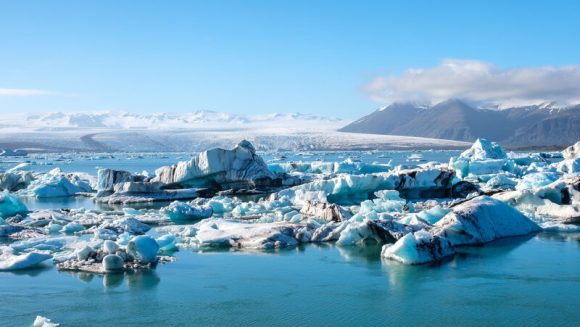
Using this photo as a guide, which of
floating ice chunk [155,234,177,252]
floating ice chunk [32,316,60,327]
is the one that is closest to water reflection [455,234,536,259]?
floating ice chunk [155,234,177,252]

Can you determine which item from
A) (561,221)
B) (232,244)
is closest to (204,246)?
(232,244)

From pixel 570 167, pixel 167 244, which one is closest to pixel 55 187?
pixel 167 244

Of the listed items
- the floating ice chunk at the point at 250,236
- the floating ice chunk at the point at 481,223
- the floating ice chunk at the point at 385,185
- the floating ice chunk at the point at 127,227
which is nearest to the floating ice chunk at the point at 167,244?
the floating ice chunk at the point at 250,236

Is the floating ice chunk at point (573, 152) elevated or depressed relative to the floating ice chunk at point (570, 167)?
elevated

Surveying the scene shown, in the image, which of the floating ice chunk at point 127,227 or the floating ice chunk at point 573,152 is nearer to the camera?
the floating ice chunk at point 127,227

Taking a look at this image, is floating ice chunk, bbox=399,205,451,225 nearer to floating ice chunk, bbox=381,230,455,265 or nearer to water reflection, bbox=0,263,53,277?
floating ice chunk, bbox=381,230,455,265

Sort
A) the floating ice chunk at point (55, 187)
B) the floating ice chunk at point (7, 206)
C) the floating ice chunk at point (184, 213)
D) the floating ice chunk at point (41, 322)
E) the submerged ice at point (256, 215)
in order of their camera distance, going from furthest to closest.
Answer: the floating ice chunk at point (55, 187), the floating ice chunk at point (7, 206), the floating ice chunk at point (184, 213), the submerged ice at point (256, 215), the floating ice chunk at point (41, 322)

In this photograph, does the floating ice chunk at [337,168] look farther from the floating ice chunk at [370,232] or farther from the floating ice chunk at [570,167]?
the floating ice chunk at [370,232]
